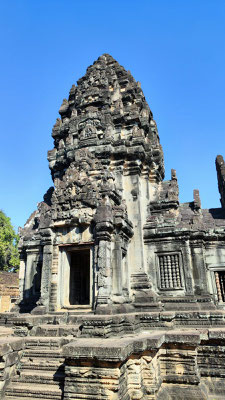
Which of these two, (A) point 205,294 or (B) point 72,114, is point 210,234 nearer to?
(A) point 205,294

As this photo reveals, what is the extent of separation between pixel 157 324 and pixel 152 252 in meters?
3.36

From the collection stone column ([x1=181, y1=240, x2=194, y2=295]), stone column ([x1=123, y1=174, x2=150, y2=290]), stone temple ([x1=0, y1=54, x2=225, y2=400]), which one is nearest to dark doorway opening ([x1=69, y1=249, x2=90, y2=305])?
stone temple ([x1=0, y1=54, x2=225, y2=400])

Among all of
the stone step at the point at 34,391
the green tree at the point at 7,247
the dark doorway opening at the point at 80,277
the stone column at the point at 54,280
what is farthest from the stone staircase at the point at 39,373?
the green tree at the point at 7,247

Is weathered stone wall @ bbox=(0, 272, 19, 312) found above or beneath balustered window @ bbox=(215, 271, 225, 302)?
above

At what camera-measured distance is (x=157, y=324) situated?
360 inches

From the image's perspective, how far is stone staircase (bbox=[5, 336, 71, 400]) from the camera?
6226 millimetres

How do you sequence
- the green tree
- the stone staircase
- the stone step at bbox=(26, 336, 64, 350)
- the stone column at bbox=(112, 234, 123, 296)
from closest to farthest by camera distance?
the stone staircase, the stone step at bbox=(26, 336, 64, 350), the stone column at bbox=(112, 234, 123, 296), the green tree

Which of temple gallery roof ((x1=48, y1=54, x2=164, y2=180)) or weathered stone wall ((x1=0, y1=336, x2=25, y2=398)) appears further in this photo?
temple gallery roof ((x1=48, y1=54, x2=164, y2=180))

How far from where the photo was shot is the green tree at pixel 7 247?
32062mm

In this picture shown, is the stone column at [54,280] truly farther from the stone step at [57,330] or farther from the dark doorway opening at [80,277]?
the dark doorway opening at [80,277]

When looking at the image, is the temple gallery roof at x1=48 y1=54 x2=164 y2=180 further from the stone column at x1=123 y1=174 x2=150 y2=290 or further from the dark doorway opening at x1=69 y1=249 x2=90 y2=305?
the dark doorway opening at x1=69 y1=249 x2=90 y2=305

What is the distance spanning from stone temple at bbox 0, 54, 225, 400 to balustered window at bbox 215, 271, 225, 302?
38 millimetres

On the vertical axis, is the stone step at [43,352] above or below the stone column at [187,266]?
below

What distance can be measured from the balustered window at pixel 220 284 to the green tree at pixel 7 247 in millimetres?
25010
